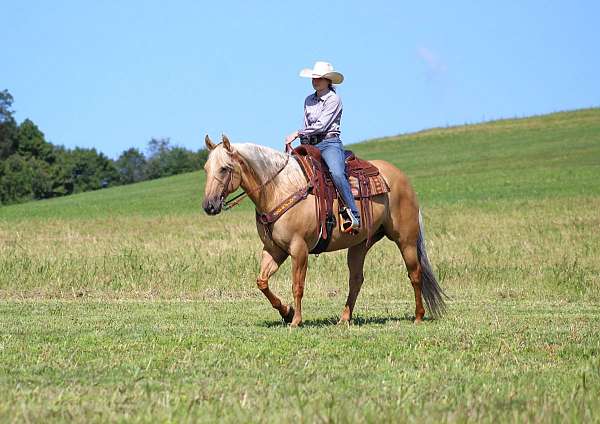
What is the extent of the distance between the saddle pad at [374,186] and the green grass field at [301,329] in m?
1.56

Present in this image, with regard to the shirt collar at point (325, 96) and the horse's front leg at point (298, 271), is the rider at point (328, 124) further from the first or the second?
the horse's front leg at point (298, 271)

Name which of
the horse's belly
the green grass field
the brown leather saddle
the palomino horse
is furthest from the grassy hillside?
the palomino horse

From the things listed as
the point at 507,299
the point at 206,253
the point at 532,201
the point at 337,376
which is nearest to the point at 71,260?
the point at 206,253

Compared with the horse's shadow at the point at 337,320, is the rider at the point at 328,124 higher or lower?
higher

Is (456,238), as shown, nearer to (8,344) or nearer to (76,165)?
(8,344)

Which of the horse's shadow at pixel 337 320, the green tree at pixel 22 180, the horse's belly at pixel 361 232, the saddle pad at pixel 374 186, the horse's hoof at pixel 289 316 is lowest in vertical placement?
the horse's shadow at pixel 337 320

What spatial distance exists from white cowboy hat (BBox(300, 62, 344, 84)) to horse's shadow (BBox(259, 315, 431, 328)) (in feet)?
9.41

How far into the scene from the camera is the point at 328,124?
12.1 meters

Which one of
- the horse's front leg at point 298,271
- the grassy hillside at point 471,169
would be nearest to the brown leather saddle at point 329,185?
the horse's front leg at point 298,271

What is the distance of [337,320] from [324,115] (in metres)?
2.65

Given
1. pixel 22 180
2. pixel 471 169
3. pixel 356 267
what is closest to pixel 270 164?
pixel 356 267

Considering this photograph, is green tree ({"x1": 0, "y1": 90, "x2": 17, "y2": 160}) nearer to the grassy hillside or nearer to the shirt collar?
the grassy hillside

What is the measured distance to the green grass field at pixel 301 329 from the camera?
21.1 ft

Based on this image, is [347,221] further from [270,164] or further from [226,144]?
[226,144]
